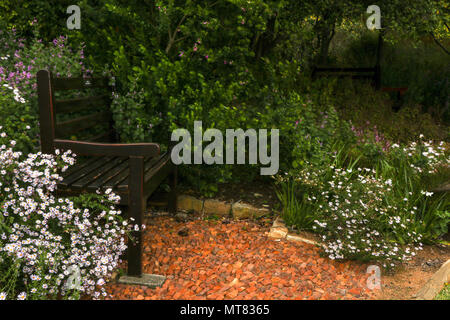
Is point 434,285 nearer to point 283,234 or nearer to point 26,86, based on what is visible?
point 283,234

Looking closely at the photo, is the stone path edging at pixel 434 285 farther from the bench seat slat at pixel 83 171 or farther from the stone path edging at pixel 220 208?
the bench seat slat at pixel 83 171

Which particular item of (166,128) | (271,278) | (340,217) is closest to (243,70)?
(166,128)

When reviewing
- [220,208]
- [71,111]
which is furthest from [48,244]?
[220,208]

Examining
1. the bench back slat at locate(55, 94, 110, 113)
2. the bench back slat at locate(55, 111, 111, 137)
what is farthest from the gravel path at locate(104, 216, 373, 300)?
the bench back slat at locate(55, 94, 110, 113)

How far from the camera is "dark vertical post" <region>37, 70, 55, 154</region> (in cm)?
302

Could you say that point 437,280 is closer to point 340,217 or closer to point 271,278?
point 340,217

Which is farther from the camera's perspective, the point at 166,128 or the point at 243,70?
the point at 243,70

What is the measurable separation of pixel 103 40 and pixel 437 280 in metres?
3.94

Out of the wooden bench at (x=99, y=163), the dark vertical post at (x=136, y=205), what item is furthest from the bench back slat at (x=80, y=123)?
the dark vertical post at (x=136, y=205)

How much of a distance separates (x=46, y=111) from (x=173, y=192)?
156cm

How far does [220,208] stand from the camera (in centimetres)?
434

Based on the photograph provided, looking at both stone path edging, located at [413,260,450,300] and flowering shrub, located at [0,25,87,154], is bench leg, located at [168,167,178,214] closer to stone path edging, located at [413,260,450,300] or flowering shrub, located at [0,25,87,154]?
flowering shrub, located at [0,25,87,154]

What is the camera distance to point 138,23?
4.50 meters

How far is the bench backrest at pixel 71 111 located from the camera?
3059 millimetres
